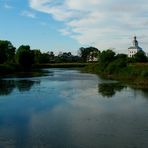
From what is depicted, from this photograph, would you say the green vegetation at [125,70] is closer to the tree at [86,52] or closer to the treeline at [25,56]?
the treeline at [25,56]

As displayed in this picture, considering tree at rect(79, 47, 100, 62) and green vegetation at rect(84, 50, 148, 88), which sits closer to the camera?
green vegetation at rect(84, 50, 148, 88)

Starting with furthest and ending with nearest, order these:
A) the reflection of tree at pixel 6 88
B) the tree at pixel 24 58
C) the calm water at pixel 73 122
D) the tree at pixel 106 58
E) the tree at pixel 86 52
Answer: the tree at pixel 86 52, the tree at pixel 24 58, the tree at pixel 106 58, the reflection of tree at pixel 6 88, the calm water at pixel 73 122

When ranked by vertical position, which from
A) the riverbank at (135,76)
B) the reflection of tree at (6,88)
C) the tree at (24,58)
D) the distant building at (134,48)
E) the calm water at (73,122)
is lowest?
the calm water at (73,122)

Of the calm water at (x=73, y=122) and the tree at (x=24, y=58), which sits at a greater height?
the tree at (x=24, y=58)

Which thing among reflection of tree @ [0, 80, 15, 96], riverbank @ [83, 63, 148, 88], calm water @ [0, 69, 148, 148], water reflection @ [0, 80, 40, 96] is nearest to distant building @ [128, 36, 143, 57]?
riverbank @ [83, 63, 148, 88]

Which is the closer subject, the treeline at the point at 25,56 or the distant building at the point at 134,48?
the treeline at the point at 25,56

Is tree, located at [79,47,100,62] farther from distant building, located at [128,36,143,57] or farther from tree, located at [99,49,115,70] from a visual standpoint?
tree, located at [99,49,115,70]

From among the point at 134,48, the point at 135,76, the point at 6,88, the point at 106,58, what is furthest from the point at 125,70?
the point at 134,48

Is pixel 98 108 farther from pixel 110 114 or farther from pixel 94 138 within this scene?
pixel 94 138

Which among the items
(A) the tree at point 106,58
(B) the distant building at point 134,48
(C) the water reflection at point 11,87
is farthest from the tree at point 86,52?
(C) the water reflection at point 11,87

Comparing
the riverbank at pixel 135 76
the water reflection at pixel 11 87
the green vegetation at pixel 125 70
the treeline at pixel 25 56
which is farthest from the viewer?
the treeline at pixel 25 56

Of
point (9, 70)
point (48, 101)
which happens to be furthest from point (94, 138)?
point (9, 70)

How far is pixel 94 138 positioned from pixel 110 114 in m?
5.52

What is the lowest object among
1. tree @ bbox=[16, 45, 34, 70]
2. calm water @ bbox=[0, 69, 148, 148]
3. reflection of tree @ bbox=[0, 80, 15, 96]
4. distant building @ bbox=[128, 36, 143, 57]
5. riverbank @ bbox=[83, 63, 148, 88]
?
calm water @ bbox=[0, 69, 148, 148]
